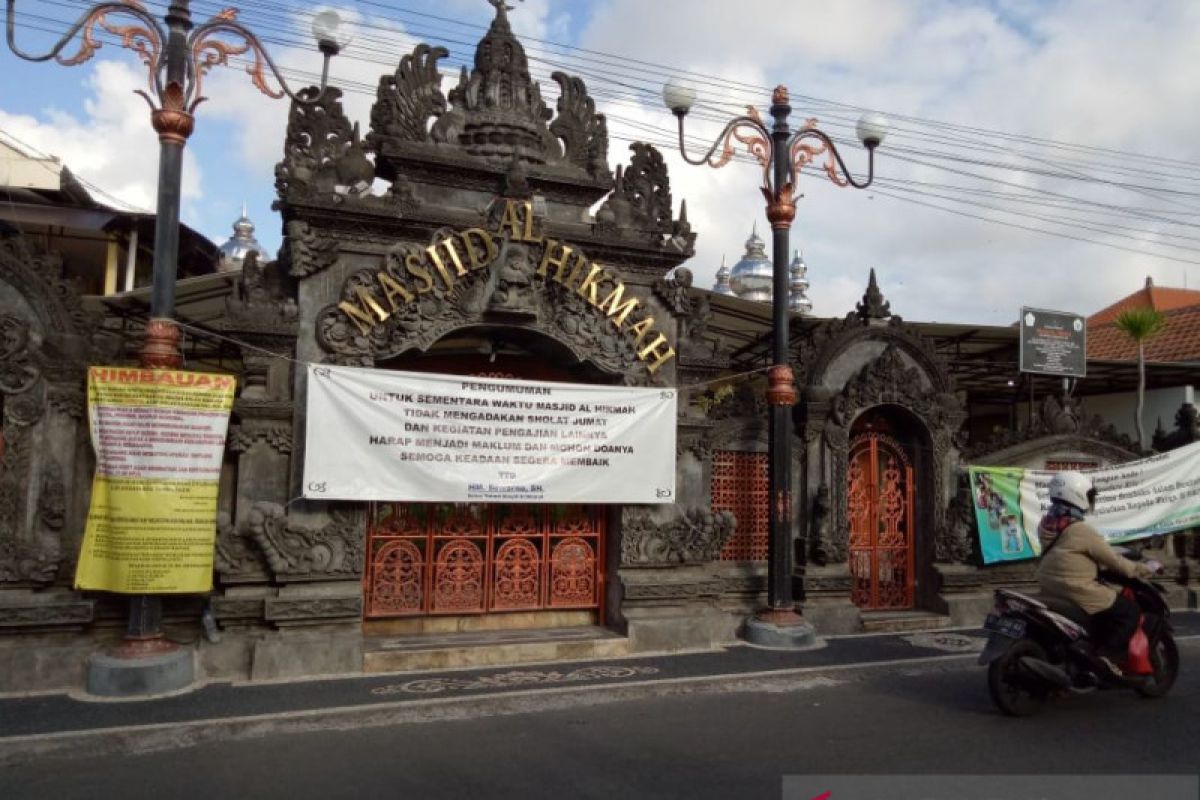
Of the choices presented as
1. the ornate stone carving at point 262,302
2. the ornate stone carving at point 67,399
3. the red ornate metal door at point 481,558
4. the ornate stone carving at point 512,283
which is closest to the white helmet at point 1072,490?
the red ornate metal door at point 481,558

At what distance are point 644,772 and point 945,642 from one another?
5.61 metres

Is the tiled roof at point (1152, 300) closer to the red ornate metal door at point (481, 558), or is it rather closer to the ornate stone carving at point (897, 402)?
the ornate stone carving at point (897, 402)

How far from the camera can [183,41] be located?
7.31m

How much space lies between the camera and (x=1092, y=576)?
6.51 meters

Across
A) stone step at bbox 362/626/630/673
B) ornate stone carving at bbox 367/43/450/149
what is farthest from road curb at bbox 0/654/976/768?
ornate stone carving at bbox 367/43/450/149

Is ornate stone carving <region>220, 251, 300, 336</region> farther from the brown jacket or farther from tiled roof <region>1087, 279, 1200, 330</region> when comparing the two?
tiled roof <region>1087, 279, 1200, 330</region>

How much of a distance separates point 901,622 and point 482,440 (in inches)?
219

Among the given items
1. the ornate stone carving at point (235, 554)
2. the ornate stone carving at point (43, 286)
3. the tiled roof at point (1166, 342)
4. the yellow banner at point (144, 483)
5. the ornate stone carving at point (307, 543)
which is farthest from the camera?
the tiled roof at point (1166, 342)

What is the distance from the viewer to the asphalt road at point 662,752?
488 cm

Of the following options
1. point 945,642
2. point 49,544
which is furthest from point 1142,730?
point 49,544

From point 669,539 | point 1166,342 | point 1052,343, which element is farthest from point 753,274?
point 669,539

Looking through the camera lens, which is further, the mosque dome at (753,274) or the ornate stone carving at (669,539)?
the mosque dome at (753,274)

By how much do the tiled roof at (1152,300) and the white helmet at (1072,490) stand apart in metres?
20.2

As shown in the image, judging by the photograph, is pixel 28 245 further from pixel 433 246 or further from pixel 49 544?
pixel 433 246
